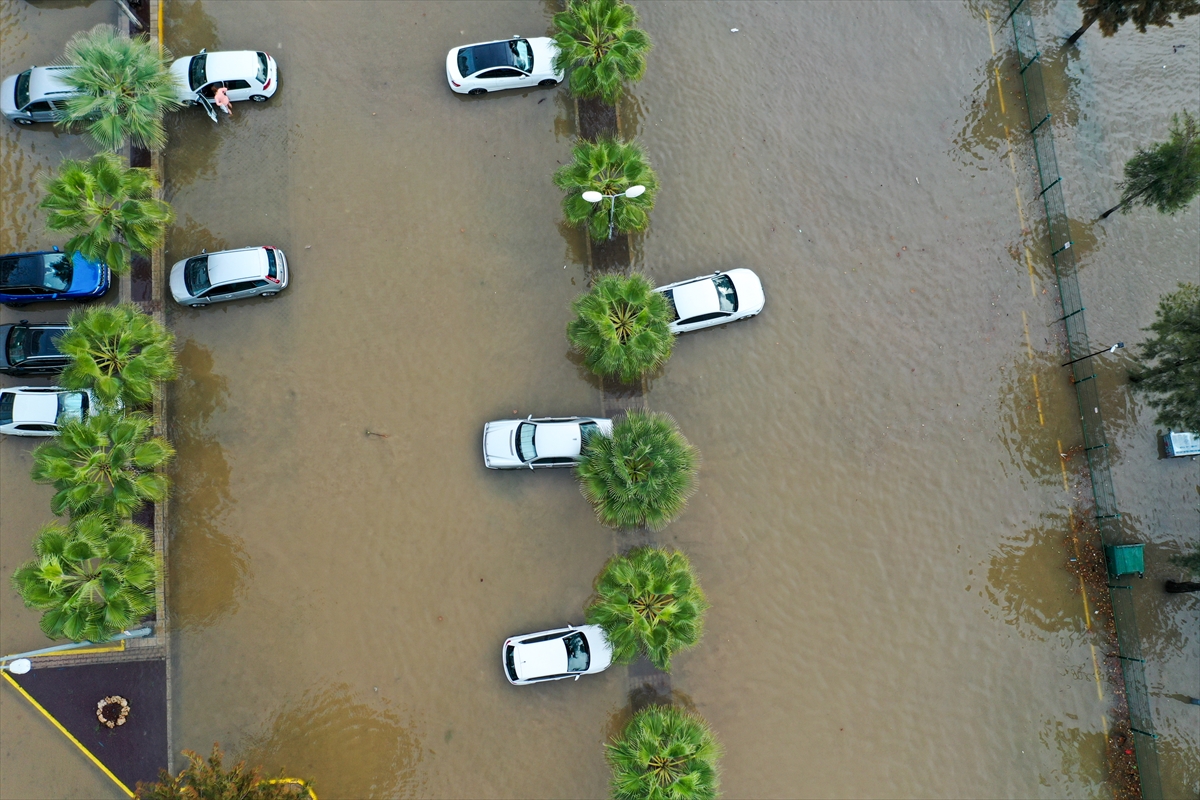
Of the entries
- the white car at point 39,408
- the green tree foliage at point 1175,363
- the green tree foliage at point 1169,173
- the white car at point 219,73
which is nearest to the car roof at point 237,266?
the white car at point 39,408

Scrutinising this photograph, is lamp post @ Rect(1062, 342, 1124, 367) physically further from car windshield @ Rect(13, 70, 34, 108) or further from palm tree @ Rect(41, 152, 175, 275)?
car windshield @ Rect(13, 70, 34, 108)

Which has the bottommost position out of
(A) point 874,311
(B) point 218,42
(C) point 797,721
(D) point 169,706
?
(C) point 797,721

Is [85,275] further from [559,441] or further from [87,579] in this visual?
[559,441]

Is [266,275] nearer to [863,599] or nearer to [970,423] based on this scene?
[863,599]

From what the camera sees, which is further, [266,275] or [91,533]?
[266,275]

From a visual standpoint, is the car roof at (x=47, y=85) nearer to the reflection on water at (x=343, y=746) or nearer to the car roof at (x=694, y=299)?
the car roof at (x=694, y=299)

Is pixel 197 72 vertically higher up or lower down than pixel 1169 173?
higher up

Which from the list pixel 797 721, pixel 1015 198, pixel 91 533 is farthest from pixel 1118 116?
pixel 91 533

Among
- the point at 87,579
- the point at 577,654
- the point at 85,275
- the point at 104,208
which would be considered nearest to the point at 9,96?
the point at 85,275
